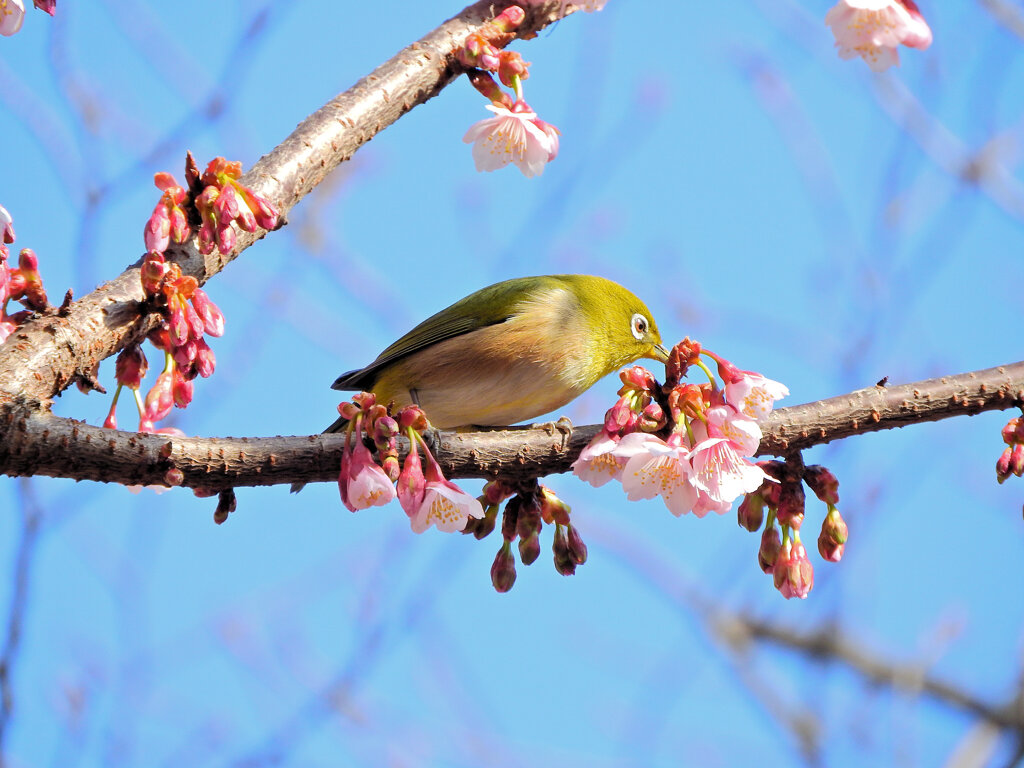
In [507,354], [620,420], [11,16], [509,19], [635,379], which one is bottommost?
[620,420]

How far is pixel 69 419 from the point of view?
2.16m

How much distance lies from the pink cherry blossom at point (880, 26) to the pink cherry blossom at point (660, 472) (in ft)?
3.91

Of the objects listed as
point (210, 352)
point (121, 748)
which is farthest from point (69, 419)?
point (121, 748)

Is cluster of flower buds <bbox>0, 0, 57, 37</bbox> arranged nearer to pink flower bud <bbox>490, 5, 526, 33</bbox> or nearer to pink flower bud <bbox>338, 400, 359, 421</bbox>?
pink flower bud <bbox>338, 400, 359, 421</bbox>

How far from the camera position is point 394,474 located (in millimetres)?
2477

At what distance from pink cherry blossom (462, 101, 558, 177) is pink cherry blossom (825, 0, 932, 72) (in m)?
0.98

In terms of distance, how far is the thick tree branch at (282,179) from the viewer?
2.43 meters

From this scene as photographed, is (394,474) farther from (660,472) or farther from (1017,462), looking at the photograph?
(1017,462)

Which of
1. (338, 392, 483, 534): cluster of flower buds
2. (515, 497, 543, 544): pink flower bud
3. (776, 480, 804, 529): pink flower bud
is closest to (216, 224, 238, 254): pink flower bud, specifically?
(338, 392, 483, 534): cluster of flower buds

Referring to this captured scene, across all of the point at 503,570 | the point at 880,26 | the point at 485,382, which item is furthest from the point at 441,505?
the point at 485,382

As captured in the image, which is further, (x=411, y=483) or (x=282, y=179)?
(x=282, y=179)

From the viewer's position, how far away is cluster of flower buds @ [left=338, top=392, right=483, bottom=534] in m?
2.38

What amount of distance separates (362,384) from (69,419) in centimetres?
282

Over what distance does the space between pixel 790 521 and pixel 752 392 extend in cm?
46
